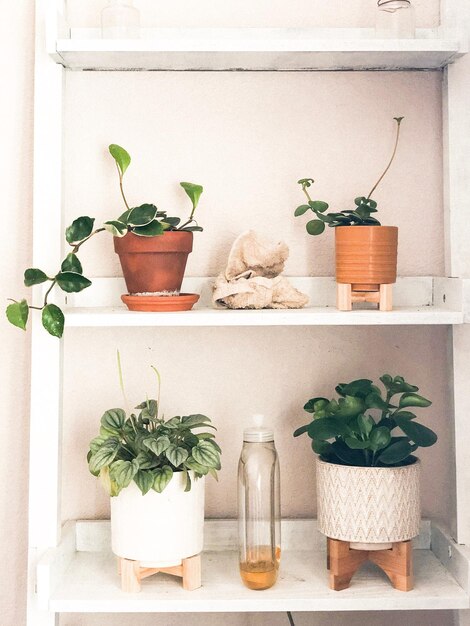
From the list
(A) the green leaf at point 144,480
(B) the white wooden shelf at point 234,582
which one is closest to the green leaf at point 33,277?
(A) the green leaf at point 144,480

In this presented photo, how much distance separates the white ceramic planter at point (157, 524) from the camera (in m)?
1.22

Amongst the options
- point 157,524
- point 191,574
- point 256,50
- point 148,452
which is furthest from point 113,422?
point 256,50

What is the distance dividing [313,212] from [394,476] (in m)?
0.54

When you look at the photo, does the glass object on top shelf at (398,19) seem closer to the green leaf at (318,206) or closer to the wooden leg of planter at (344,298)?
the green leaf at (318,206)

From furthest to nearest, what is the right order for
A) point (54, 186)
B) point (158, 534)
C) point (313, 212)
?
1. point (313, 212)
2. point (54, 186)
3. point (158, 534)

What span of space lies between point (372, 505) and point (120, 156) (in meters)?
0.79

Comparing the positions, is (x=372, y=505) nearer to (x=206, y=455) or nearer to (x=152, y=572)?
(x=206, y=455)

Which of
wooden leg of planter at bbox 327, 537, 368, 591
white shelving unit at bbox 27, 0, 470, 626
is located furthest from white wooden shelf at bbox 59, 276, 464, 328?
wooden leg of planter at bbox 327, 537, 368, 591

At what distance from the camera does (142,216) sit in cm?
125

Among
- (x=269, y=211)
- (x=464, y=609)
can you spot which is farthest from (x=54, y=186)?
(x=464, y=609)

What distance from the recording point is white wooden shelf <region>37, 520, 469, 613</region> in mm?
1205

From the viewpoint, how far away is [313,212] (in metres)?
1.43

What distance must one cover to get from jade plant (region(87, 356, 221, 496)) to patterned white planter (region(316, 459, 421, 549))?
0.22 meters

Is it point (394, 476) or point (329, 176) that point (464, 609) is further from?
point (329, 176)
